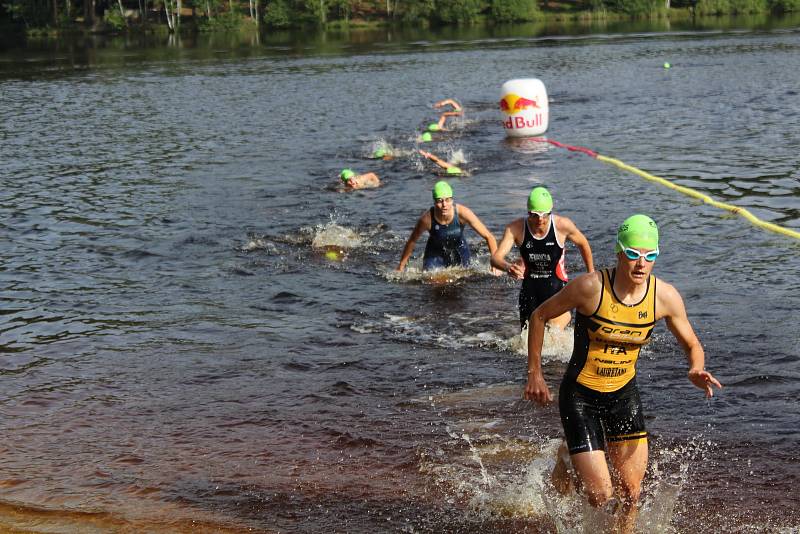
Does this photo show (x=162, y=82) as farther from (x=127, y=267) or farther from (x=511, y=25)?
(x=511, y=25)

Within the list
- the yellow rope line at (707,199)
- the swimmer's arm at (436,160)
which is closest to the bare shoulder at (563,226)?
the yellow rope line at (707,199)

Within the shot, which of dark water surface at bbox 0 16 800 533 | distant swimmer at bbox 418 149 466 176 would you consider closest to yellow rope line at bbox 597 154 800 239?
dark water surface at bbox 0 16 800 533

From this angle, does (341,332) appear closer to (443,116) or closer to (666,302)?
(666,302)

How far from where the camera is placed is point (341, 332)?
1269 cm

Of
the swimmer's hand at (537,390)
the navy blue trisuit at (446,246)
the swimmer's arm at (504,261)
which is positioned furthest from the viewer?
the navy blue trisuit at (446,246)

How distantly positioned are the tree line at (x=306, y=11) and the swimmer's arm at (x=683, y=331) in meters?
79.3

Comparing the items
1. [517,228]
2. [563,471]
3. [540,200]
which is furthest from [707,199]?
[563,471]

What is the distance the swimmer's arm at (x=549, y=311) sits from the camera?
6.45 meters

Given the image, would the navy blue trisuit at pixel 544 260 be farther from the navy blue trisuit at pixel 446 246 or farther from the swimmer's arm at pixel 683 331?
the swimmer's arm at pixel 683 331

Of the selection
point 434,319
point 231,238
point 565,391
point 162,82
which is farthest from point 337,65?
point 565,391

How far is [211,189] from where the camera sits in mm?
22828

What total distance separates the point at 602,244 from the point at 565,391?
31.9 ft

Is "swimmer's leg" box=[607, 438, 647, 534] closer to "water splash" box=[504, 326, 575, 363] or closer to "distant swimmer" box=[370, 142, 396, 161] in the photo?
"water splash" box=[504, 326, 575, 363]

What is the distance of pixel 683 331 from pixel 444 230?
295 inches
